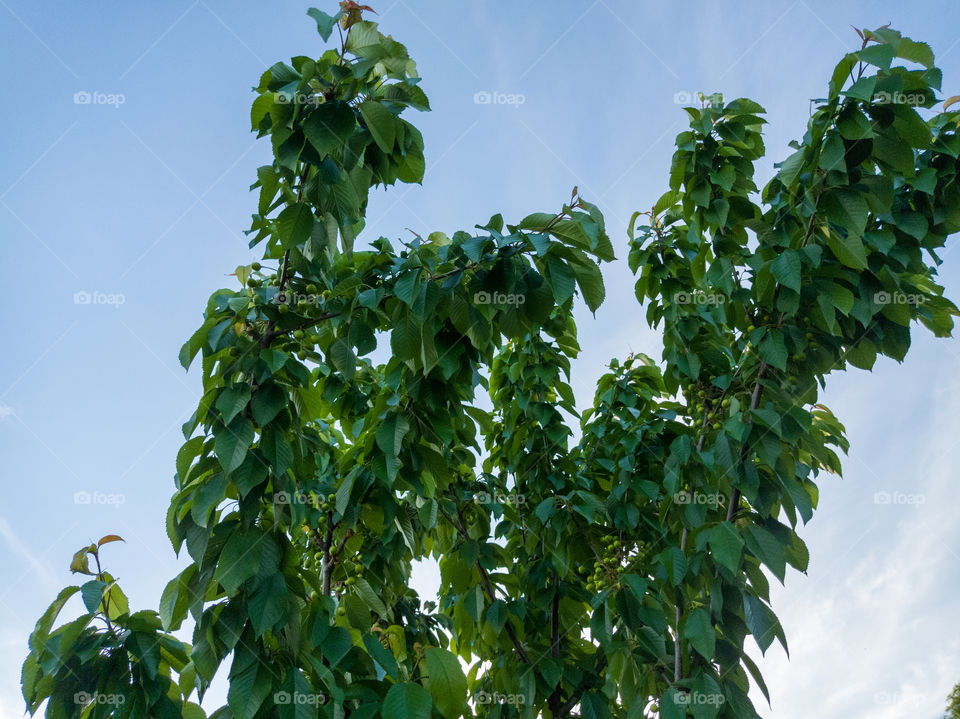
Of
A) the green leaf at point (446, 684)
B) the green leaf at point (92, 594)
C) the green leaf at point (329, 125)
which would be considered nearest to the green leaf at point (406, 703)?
the green leaf at point (446, 684)

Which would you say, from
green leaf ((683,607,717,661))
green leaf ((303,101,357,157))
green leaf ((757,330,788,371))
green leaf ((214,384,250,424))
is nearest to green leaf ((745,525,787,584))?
green leaf ((683,607,717,661))

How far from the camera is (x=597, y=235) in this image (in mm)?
1861

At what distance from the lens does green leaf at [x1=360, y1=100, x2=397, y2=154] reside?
6.82 ft

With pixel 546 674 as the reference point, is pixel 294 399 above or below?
above

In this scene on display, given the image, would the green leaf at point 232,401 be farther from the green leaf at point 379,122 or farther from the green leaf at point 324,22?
the green leaf at point 324,22

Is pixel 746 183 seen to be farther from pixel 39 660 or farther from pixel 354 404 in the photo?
Result: pixel 39 660

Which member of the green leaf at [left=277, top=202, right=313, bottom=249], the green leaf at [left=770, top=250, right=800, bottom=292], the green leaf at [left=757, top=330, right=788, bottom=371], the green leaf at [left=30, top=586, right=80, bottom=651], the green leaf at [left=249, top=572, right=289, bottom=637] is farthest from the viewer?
the green leaf at [left=757, top=330, right=788, bottom=371]

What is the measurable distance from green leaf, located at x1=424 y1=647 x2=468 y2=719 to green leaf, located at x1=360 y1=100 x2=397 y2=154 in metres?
1.63

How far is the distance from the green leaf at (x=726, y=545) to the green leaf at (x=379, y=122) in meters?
1.68

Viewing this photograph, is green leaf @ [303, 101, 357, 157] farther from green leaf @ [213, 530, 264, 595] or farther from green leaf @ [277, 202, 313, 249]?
green leaf @ [213, 530, 264, 595]

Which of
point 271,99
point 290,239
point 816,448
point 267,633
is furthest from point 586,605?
point 271,99

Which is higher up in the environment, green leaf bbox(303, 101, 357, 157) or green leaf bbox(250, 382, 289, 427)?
green leaf bbox(303, 101, 357, 157)

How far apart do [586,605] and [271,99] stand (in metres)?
2.75

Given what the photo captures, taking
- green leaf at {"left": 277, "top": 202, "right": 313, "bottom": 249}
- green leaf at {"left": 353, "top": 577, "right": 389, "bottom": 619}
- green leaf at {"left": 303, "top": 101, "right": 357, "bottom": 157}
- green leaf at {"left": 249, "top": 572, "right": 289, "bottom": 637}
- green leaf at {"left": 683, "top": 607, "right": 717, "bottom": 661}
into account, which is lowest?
green leaf at {"left": 683, "top": 607, "right": 717, "bottom": 661}
